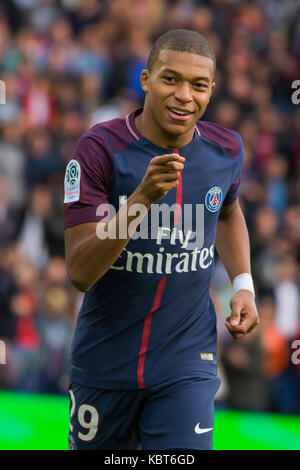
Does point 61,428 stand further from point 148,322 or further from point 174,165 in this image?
point 174,165

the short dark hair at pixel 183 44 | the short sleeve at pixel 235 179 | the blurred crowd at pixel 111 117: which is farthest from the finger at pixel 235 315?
the blurred crowd at pixel 111 117

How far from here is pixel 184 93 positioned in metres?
4.12

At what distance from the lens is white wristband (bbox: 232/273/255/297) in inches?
186

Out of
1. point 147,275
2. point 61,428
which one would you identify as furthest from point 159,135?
point 61,428

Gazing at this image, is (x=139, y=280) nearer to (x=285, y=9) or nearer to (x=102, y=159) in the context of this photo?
(x=102, y=159)

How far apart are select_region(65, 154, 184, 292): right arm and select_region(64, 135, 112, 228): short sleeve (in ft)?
0.20

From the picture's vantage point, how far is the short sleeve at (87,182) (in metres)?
4.17

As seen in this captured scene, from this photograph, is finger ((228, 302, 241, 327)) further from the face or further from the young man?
the face

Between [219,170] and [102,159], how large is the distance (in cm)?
61

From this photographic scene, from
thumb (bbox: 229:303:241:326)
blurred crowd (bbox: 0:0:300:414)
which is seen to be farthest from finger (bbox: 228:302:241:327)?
blurred crowd (bbox: 0:0:300:414)
